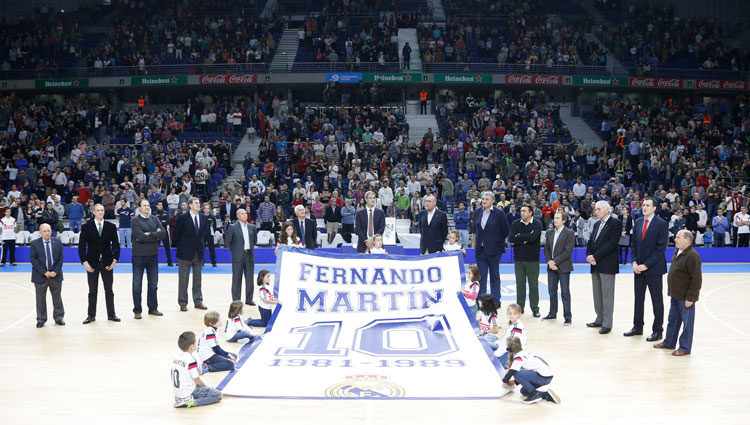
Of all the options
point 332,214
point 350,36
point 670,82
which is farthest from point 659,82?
point 332,214

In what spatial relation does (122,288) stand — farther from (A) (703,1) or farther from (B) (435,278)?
(A) (703,1)

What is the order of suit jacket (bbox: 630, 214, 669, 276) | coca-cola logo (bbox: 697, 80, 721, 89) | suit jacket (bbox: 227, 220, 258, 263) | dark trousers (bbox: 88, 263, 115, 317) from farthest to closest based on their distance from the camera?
coca-cola logo (bbox: 697, 80, 721, 89), suit jacket (bbox: 227, 220, 258, 263), dark trousers (bbox: 88, 263, 115, 317), suit jacket (bbox: 630, 214, 669, 276)

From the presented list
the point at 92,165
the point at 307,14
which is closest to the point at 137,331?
the point at 92,165

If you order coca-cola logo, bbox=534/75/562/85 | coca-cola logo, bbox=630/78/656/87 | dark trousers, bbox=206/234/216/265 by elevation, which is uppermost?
coca-cola logo, bbox=534/75/562/85

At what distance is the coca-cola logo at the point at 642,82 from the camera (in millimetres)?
33188

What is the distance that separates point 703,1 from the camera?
38.8 m

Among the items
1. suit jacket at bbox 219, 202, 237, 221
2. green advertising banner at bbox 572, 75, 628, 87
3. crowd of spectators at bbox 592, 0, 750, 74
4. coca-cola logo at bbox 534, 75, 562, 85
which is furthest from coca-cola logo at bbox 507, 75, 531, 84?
suit jacket at bbox 219, 202, 237, 221

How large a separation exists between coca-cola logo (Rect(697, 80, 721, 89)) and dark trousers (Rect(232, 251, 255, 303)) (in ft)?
92.9

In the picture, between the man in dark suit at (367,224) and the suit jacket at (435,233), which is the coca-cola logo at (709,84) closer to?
the suit jacket at (435,233)

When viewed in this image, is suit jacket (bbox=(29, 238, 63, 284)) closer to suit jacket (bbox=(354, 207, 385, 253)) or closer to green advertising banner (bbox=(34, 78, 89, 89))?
suit jacket (bbox=(354, 207, 385, 253))

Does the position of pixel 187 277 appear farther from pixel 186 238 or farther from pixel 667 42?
pixel 667 42

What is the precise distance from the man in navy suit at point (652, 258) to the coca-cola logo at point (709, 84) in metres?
26.4

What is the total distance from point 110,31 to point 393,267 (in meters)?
33.2

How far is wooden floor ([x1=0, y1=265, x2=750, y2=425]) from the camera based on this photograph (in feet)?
23.0
